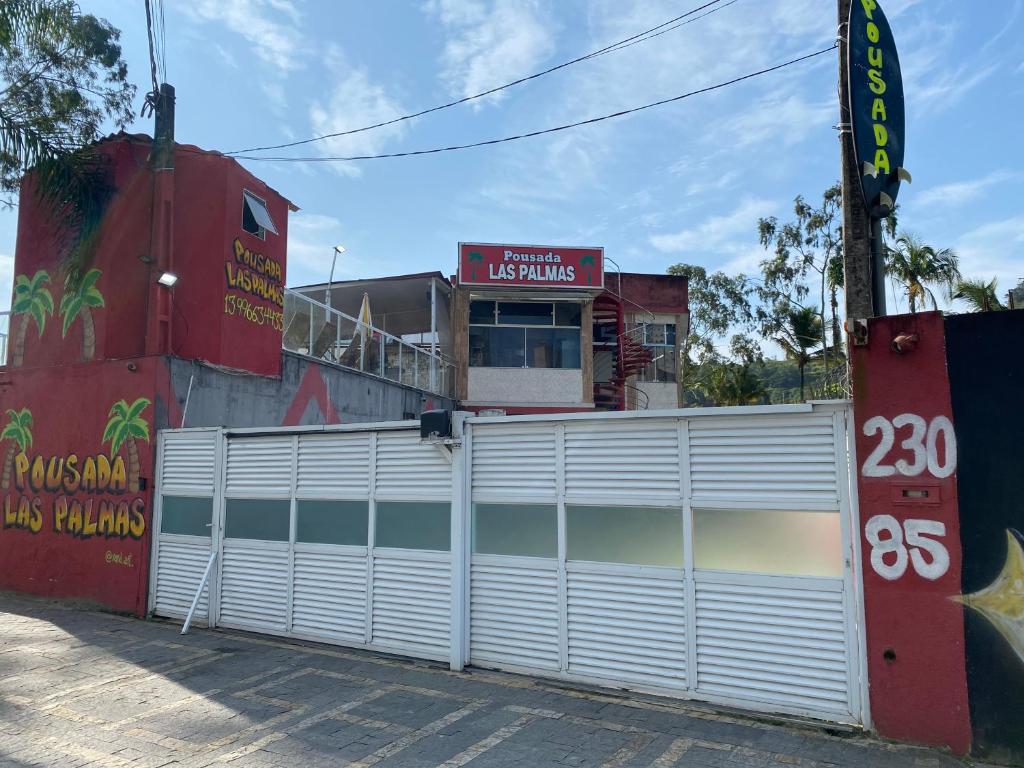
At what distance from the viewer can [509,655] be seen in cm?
673

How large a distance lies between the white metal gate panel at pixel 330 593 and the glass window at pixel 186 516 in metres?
1.70

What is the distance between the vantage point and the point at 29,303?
1187cm

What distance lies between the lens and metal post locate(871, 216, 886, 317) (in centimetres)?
594

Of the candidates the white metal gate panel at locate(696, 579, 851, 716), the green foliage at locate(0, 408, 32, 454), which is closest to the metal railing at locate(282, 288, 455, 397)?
the green foliage at locate(0, 408, 32, 454)

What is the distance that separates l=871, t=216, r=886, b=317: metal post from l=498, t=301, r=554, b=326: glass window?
1435 cm

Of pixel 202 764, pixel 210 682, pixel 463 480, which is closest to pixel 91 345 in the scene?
pixel 210 682

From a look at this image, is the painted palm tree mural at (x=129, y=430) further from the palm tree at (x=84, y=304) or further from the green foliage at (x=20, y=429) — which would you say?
the green foliage at (x=20, y=429)

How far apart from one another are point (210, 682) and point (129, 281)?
6880 mm

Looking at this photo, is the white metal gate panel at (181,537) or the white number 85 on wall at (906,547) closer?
the white number 85 on wall at (906,547)

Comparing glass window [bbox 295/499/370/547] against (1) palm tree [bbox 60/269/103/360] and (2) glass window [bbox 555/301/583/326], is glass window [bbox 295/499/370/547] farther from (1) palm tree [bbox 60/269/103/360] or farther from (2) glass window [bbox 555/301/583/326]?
(2) glass window [bbox 555/301/583/326]

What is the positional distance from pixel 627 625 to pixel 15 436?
34.6 feet

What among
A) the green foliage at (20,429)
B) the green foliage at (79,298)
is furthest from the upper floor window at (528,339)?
the green foliage at (20,429)

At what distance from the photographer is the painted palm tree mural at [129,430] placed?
9.83 meters

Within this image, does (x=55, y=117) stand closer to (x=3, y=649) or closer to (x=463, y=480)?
(x=3, y=649)
